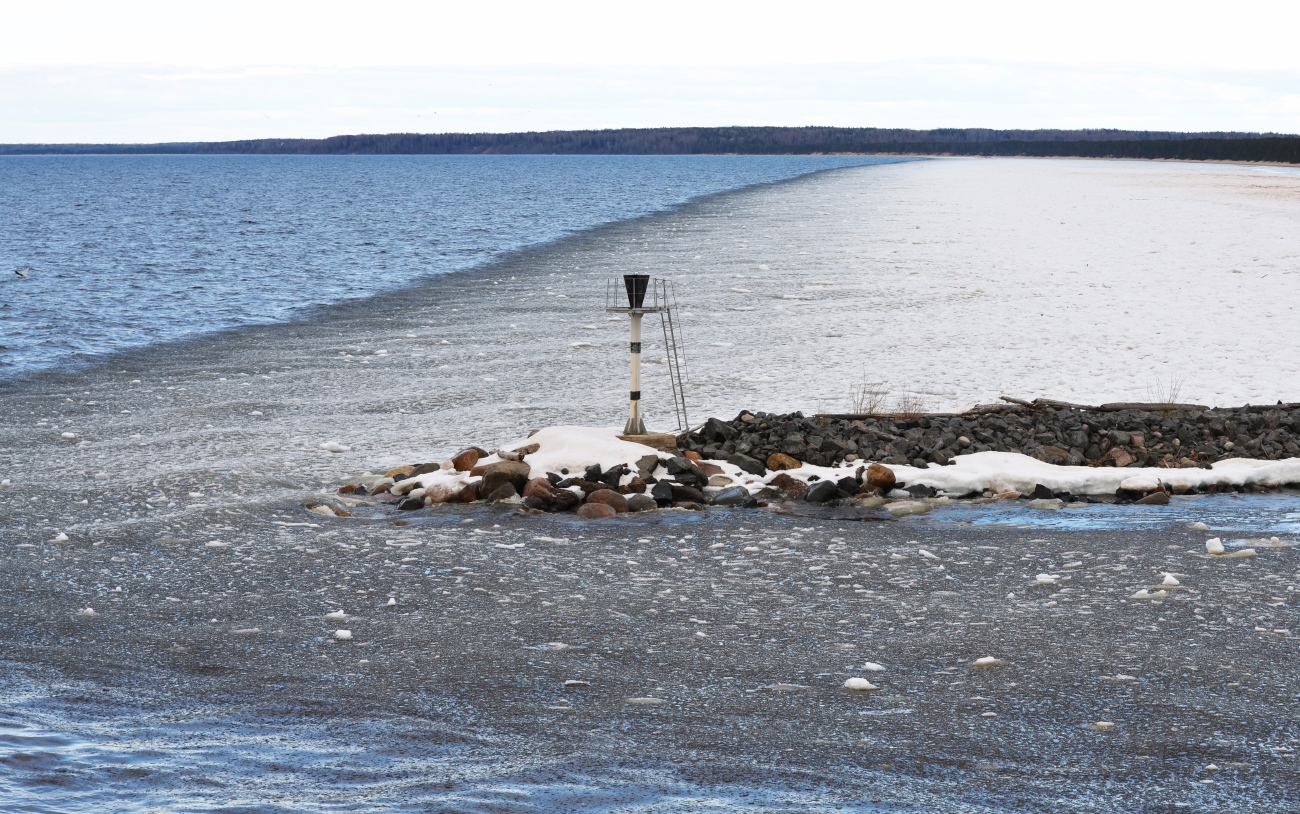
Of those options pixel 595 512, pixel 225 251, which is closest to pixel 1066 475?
pixel 595 512

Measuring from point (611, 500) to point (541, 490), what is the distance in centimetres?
51

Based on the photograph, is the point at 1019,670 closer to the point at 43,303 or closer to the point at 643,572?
the point at 643,572

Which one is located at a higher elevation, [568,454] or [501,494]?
[568,454]

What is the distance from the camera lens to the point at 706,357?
15.8 meters

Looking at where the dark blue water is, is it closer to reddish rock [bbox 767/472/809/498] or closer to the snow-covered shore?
the snow-covered shore

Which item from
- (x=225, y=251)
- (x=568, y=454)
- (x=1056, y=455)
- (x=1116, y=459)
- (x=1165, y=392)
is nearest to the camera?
(x=568, y=454)

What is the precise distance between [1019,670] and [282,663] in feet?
11.1

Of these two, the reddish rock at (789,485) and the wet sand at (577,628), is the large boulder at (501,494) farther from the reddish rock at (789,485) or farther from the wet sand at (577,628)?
the reddish rock at (789,485)

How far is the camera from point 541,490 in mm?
8719

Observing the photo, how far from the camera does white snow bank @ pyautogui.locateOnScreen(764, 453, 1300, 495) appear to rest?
30.0ft

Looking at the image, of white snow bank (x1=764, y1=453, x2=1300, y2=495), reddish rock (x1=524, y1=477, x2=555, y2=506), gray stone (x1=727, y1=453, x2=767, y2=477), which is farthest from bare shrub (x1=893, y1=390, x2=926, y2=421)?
reddish rock (x1=524, y1=477, x2=555, y2=506)

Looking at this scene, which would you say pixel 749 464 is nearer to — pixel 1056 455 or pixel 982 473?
pixel 982 473

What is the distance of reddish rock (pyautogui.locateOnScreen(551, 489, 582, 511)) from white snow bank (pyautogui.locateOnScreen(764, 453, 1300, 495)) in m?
1.58

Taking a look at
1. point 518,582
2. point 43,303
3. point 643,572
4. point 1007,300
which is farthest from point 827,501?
point 43,303
